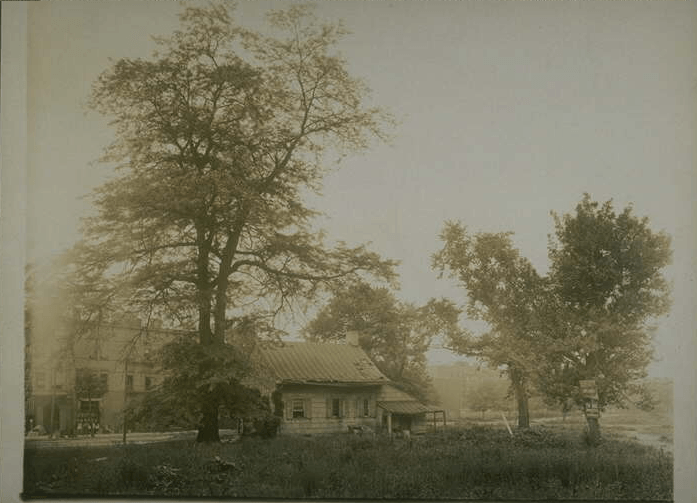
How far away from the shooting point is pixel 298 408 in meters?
5.64

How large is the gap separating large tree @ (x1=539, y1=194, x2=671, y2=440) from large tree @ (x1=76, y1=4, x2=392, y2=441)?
146 cm

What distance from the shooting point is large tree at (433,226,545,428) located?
18.3 feet

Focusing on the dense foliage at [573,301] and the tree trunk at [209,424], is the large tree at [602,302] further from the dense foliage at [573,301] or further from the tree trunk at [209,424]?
the tree trunk at [209,424]

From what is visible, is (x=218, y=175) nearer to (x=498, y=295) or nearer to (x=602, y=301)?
(x=498, y=295)

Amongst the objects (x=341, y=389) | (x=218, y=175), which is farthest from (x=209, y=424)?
(x=218, y=175)

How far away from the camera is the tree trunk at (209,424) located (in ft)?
17.8

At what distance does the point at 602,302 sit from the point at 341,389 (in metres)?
2.26

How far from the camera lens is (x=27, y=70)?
5633mm

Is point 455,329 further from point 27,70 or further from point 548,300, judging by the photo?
point 27,70

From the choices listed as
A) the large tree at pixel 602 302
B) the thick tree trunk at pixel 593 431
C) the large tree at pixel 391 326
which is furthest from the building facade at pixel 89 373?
the thick tree trunk at pixel 593 431

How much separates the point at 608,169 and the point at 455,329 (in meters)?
1.84

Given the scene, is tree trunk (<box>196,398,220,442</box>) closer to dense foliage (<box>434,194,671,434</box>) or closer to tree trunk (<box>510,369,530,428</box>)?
dense foliage (<box>434,194,671,434</box>)

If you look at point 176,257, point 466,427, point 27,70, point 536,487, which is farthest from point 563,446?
point 27,70

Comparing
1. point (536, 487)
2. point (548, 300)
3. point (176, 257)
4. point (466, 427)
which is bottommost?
point (536, 487)
